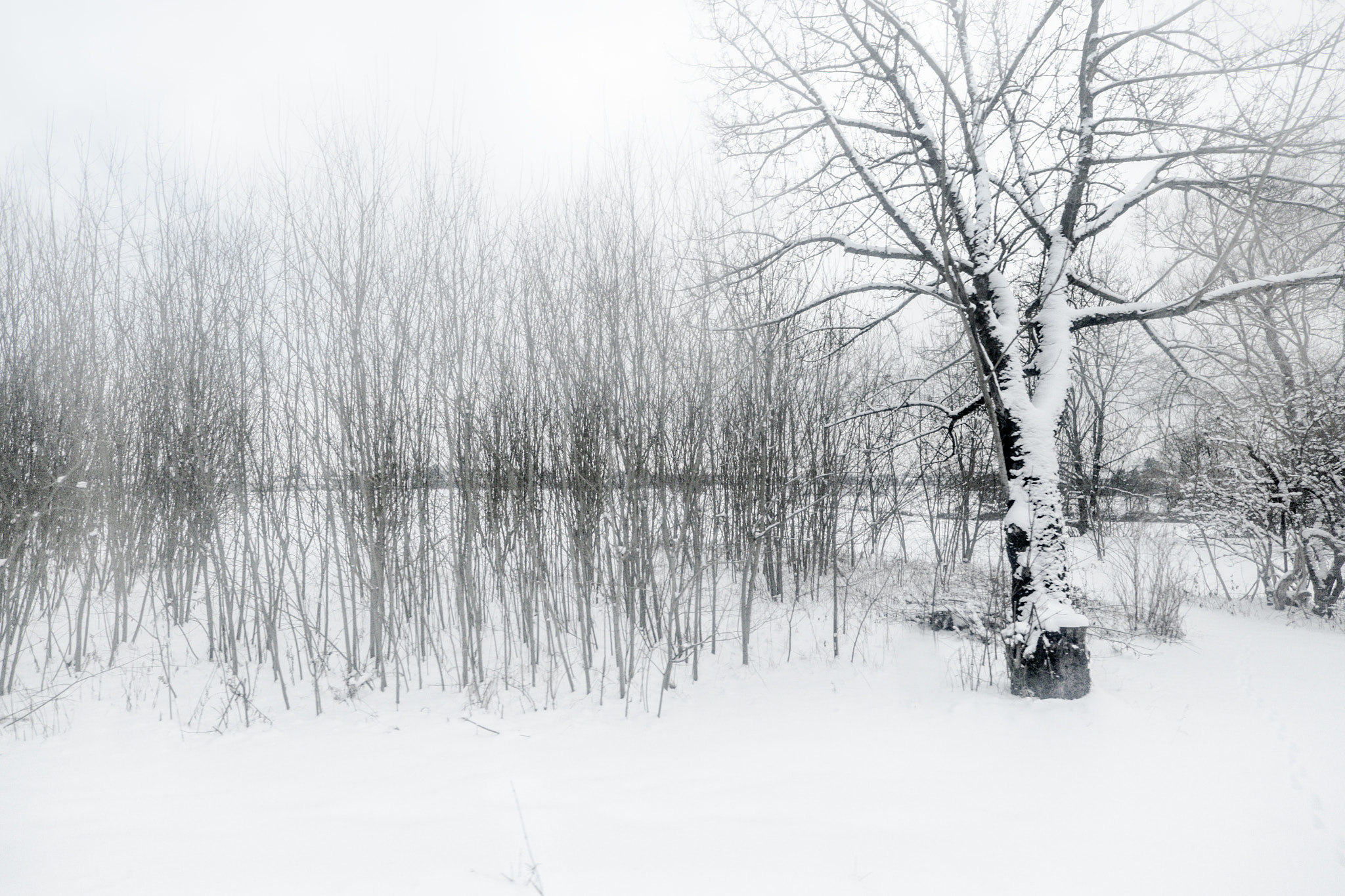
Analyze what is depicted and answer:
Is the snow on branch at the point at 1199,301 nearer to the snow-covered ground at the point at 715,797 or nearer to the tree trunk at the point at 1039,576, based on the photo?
the tree trunk at the point at 1039,576

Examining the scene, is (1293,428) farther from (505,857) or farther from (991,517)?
(505,857)

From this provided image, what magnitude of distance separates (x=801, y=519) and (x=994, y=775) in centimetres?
584

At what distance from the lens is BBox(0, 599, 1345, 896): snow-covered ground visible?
293 cm

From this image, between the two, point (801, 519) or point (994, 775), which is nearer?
point (994, 775)

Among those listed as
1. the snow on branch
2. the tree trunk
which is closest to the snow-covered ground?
the tree trunk

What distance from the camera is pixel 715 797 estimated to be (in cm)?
Result: 369

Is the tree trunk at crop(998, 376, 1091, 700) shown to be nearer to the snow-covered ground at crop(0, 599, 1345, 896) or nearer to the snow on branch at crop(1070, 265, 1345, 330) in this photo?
the snow-covered ground at crop(0, 599, 1345, 896)

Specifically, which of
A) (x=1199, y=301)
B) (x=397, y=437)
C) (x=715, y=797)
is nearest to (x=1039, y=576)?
(x=1199, y=301)

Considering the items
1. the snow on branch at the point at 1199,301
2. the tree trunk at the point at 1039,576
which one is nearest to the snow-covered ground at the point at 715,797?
the tree trunk at the point at 1039,576

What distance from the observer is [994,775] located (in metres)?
3.83

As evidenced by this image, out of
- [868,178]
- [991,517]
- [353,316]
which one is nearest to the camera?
[868,178]

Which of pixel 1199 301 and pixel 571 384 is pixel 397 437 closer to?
pixel 571 384

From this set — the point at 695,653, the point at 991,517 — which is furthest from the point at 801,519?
the point at 991,517

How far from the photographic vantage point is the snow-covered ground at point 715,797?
9.61 feet
